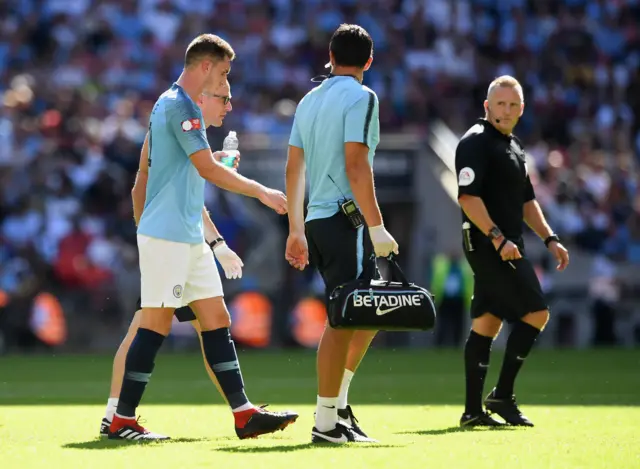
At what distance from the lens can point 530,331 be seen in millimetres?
9477

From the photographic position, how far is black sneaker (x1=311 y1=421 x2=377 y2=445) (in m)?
7.86

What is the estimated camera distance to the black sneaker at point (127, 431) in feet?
26.3

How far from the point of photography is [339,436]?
787 centimetres

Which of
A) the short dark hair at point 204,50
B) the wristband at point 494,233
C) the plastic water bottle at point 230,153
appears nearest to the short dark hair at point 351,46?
the short dark hair at point 204,50

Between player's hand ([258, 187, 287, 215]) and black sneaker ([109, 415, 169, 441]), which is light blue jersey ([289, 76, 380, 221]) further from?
black sneaker ([109, 415, 169, 441])

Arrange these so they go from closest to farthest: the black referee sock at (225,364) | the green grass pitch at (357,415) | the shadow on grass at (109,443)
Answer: the green grass pitch at (357,415)
the shadow on grass at (109,443)
the black referee sock at (225,364)

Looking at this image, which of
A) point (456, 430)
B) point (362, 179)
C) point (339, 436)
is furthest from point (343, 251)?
point (456, 430)

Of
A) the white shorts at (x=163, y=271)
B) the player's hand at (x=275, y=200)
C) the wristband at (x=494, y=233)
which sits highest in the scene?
the player's hand at (x=275, y=200)

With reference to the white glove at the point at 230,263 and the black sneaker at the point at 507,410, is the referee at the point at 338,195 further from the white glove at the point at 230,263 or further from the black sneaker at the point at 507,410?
the black sneaker at the point at 507,410

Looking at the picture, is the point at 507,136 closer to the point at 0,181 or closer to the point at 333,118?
the point at 333,118

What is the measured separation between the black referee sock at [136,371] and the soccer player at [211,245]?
39 cm

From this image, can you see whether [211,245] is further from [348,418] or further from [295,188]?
[348,418]

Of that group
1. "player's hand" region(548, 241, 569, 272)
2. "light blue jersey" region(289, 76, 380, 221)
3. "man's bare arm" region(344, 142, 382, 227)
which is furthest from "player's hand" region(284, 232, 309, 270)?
"player's hand" region(548, 241, 569, 272)

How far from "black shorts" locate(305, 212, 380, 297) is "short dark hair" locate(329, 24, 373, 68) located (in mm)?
851
